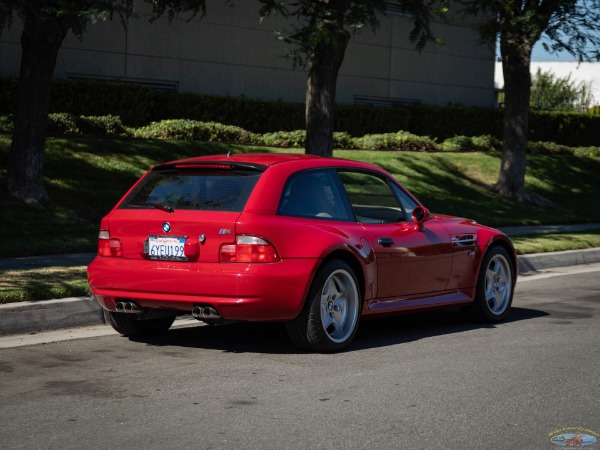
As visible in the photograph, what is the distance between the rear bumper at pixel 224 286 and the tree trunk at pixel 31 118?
7996 mm

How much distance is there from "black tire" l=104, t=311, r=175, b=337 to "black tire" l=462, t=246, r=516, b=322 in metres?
2.90

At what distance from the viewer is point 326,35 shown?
14.7m

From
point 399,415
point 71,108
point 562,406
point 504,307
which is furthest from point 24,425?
point 71,108

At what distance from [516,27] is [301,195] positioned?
48.7 feet

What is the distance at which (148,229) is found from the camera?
26.8ft

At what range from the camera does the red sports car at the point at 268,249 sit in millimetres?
7852

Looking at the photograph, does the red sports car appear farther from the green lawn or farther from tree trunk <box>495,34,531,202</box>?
tree trunk <box>495,34,531,202</box>

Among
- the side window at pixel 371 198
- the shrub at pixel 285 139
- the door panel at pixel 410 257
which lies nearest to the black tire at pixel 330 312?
the door panel at pixel 410 257

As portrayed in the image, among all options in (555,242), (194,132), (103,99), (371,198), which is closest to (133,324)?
(371,198)

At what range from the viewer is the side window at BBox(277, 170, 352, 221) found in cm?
826

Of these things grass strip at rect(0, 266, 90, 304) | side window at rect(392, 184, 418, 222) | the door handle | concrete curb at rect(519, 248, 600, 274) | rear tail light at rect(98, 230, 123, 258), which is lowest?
concrete curb at rect(519, 248, 600, 274)

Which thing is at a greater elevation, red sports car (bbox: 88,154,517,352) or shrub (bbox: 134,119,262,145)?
shrub (bbox: 134,119,262,145)

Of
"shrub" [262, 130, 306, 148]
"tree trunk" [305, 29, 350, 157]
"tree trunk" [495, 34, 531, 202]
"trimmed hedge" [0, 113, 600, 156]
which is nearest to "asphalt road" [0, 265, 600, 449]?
"tree trunk" [305, 29, 350, 157]

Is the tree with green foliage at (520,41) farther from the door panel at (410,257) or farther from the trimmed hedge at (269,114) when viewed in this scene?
the door panel at (410,257)
